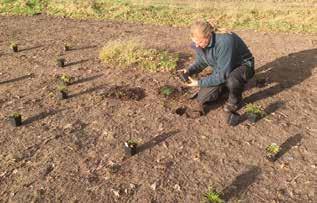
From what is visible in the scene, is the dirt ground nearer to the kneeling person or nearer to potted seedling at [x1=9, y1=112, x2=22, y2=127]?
potted seedling at [x1=9, y1=112, x2=22, y2=127]

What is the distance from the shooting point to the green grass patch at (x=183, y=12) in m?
11.9

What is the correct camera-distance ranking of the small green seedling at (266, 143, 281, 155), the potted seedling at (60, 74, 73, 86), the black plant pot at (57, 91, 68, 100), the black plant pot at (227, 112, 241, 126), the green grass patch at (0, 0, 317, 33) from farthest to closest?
1. the green grass patch at (0, 0, 317, 33)
2. the potted seedling at (60, 74, 73, 86)
3. the black plant pot at (57, 91, 68, 100)
4. the black plant pot at (227, 112, 241, 126)
5. the small green seedling at (266, 143, 281, 155)

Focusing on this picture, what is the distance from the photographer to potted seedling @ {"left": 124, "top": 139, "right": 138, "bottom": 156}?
5.19 metres

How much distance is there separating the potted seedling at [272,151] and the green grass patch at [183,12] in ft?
23.1

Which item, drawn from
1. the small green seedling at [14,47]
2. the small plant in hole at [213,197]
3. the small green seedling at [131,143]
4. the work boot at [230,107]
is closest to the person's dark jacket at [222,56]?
the work boot at [230,107]

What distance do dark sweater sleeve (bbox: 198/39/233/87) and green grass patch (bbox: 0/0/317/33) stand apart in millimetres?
5993

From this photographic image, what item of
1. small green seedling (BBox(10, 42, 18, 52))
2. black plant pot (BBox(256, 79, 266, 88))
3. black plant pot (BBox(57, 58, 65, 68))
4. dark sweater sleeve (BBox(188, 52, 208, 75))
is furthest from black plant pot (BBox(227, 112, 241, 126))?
small green seedling (BBox(10, 42, 18, 52))

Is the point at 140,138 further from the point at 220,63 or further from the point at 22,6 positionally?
the point at 22,6

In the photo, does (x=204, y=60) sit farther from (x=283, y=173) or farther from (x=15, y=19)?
(x=15, y=19)

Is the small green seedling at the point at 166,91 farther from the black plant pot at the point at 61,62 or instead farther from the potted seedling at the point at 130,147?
the black plant pot at the point at 61,62

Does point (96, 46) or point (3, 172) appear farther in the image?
point (96, 46)

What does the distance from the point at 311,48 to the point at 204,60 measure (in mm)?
4750

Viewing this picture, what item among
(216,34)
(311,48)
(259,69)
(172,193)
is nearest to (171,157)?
(172,193)

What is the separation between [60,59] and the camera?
319 inches
